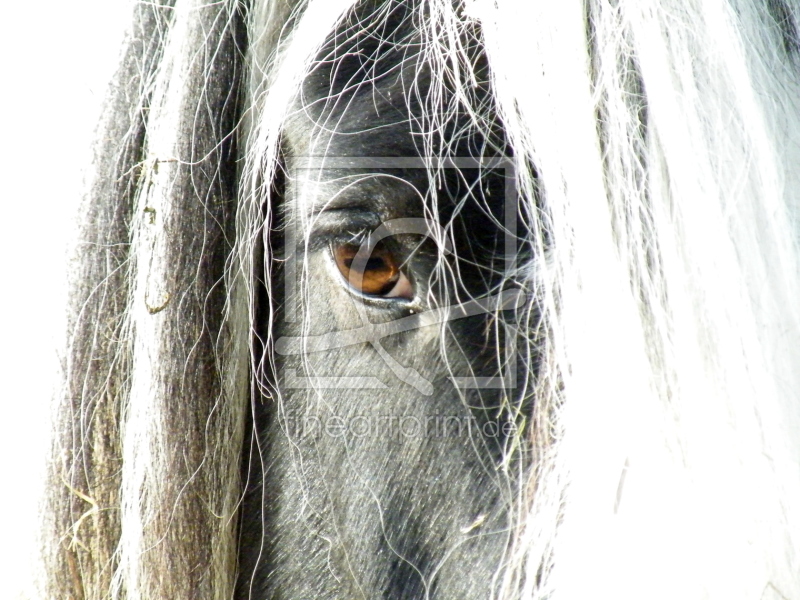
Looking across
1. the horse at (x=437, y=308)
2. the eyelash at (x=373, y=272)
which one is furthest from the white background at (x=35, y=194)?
the eyelash at (x=373, y=272)

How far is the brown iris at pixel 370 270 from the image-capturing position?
1.96ft

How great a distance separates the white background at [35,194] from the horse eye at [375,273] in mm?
238

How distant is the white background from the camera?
0.58m

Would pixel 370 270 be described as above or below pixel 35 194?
below

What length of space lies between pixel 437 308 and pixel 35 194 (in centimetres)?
36

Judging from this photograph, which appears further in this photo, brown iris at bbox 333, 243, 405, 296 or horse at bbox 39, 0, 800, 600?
brown iris at bbox 333, 243, 405, 296

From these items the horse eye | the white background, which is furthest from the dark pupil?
the white background

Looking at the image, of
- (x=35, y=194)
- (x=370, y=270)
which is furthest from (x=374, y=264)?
Answer: (x=35, y=194)

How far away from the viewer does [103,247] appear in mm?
595

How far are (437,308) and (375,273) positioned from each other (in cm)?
6

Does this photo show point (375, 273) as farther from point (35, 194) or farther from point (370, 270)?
point (35, 194)

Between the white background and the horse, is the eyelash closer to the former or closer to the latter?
the horse

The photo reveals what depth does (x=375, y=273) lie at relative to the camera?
0.60 m

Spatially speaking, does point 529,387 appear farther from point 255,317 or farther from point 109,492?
point 109,492
